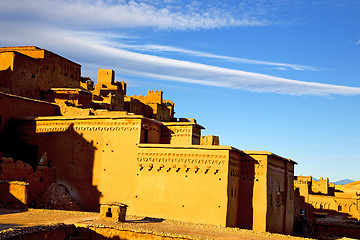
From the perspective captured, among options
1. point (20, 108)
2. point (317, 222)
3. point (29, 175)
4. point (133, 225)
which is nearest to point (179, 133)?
point (29, 175)

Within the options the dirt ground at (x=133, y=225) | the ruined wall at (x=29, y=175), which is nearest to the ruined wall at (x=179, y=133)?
the dirt ground at (x=133, y=225)

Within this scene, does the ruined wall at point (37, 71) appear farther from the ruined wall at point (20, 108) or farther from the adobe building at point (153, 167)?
the adobe building at point (153, 167)

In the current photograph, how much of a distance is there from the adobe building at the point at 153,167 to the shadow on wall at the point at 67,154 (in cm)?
6

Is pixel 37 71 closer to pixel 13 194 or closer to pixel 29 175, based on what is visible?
pixel 29 175

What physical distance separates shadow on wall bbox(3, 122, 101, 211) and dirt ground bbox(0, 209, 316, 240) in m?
4.22

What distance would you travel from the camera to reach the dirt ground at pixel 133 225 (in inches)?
687

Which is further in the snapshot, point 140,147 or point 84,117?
point 84,117

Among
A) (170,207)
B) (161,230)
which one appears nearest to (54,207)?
(170,207)

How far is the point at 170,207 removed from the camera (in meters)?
23.6

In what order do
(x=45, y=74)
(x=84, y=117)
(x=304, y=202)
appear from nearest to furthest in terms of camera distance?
(x=84, y=117), (x=45, y=74), (x=304, y=202)

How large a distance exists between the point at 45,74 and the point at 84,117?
1027 centimetres

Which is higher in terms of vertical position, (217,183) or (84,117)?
(84,117)

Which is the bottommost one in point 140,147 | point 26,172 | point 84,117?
point 26,172

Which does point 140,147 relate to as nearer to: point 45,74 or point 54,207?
point 54,207
